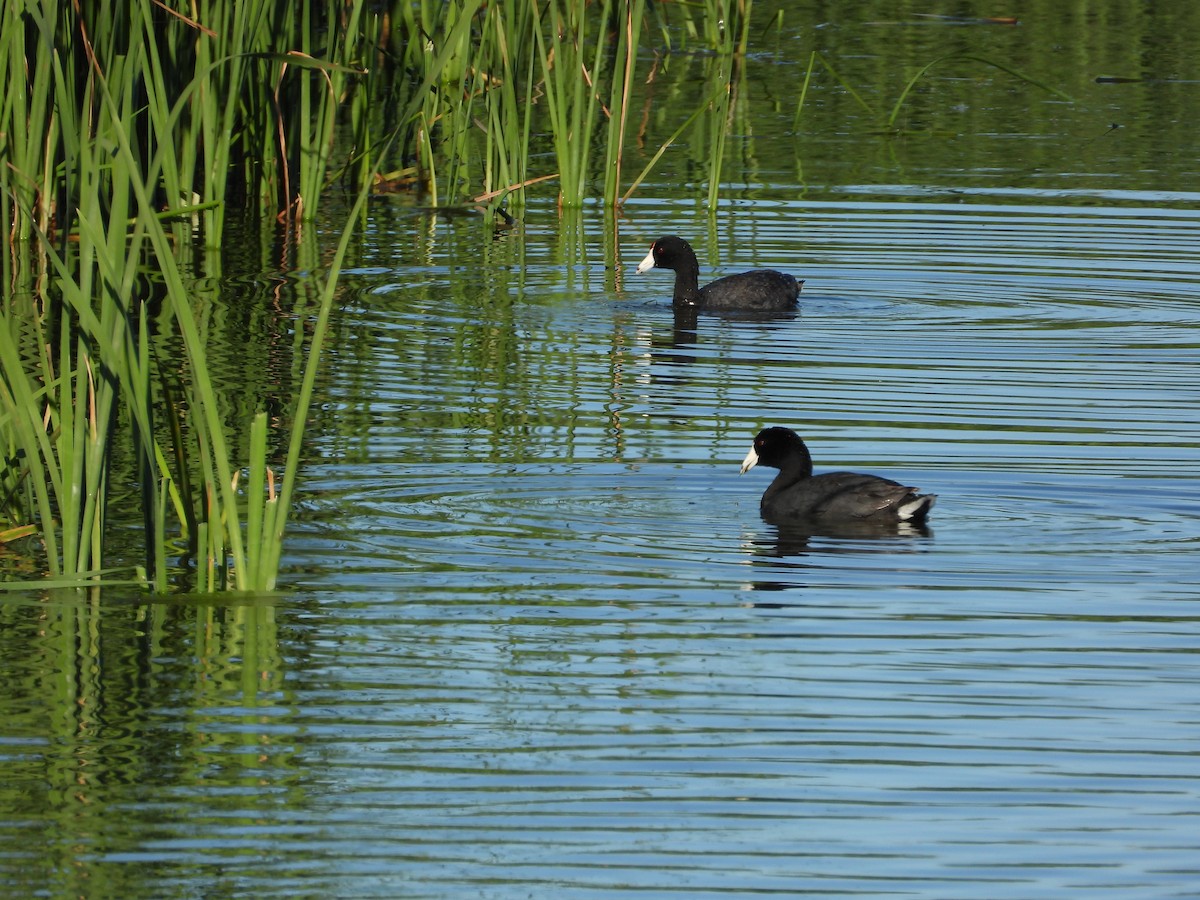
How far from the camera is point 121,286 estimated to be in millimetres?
6152

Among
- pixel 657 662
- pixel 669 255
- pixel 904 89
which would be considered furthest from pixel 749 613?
pixel 904 89

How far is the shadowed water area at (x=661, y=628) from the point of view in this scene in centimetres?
498

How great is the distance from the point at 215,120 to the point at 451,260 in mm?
1751

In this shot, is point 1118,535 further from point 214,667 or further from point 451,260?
point 451,260

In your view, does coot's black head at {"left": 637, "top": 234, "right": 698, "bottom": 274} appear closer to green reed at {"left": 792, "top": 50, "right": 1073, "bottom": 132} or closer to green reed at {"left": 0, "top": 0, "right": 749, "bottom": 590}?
green reed at {"left": 0, "top": 0, "right": 749, "bottom": 590}

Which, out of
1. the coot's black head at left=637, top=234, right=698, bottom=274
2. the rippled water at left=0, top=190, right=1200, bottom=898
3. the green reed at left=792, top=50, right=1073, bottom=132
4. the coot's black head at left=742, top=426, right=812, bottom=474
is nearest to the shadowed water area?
the rippled water at left=0, top=190, right=1200, bottom=898

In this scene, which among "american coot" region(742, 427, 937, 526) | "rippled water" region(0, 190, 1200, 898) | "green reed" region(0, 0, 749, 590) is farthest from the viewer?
"american coot" region(742, 427, 937, 526)

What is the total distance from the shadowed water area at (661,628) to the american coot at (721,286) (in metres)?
0.20

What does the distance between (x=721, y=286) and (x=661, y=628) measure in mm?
6626

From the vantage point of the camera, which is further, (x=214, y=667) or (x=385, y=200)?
(x=385, y=200)

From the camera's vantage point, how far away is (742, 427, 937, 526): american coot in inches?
310

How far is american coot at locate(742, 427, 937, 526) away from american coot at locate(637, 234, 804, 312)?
3968 mm

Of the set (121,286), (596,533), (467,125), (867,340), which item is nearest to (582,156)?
(467,125)

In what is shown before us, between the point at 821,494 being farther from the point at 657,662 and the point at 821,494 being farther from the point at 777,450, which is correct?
the point at 657,662
